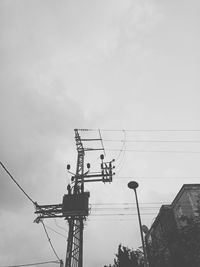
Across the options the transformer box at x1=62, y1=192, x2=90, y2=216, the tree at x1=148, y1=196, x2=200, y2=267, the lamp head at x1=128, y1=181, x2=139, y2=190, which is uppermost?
the transformer box at x1=62, y1=192, x2=90, y2=216

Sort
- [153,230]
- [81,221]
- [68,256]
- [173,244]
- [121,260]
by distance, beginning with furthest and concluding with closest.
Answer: [153,230] → [121,260] → [173,244] → [81,221] → [68,256]

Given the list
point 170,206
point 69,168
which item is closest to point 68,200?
point 69,168

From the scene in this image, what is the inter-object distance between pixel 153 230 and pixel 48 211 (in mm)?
24580

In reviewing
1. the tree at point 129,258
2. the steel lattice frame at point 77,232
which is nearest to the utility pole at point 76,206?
the steel lattice frame at point 77,232

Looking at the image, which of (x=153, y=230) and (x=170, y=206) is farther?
(x=153, y=230)

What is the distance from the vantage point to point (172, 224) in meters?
30.2

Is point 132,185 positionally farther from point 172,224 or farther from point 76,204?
point 172,224

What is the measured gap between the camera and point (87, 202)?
1755 centimetres

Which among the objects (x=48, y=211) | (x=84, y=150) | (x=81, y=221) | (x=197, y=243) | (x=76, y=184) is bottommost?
(x=197, y=243)

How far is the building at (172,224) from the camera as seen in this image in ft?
65.9

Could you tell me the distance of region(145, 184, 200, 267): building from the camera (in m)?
20.1

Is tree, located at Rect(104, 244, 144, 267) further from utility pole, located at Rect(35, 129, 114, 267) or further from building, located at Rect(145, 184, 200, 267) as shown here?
utility pole, located at Rect(35, 129, 114, 267)

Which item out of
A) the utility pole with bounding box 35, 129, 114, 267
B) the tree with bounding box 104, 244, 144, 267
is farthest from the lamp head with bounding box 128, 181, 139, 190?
the tree with bounding box 104, 244, 144, 267

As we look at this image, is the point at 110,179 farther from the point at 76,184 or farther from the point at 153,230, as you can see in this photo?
the point at 153,230
